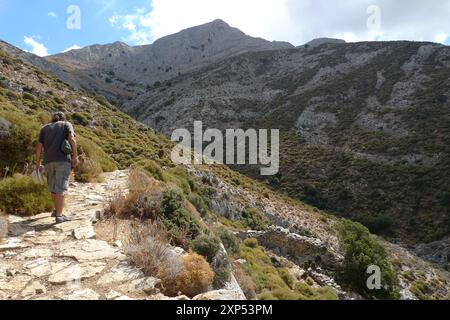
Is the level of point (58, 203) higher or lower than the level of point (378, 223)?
higher

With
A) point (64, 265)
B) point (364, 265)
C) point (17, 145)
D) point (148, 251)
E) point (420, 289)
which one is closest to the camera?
point (64, 265)

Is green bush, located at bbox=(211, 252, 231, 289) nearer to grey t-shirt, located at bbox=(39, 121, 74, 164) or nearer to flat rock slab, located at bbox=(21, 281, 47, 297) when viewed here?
flat rock slab, located at bbox=(21, 281, 47, 297)

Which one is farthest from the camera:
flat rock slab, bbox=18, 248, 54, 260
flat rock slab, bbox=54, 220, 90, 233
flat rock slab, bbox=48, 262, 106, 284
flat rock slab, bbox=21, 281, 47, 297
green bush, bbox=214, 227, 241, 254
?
green bush, bbox=214, 227, 241, 254

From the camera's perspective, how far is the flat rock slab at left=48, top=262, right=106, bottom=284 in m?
5.32

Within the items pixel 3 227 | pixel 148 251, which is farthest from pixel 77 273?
pixel 3 227

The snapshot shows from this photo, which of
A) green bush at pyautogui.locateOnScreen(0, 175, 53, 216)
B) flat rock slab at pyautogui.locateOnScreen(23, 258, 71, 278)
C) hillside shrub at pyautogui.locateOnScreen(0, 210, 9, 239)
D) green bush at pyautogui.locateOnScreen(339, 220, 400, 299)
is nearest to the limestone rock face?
green bush at pyautogui.locateOnScreen(339, 220, 400, 299)

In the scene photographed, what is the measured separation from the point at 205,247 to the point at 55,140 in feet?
11.8

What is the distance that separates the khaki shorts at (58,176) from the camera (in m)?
7.62

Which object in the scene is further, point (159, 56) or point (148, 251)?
point (159, 56)

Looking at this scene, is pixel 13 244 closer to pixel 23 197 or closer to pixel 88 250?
pixel 88 250

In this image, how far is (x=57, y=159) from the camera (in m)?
7.70

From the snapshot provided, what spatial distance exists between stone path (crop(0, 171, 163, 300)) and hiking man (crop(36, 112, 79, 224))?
489 mm

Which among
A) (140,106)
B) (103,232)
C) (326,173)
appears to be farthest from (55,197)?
(140,106)

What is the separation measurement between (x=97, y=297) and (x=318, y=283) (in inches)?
638
